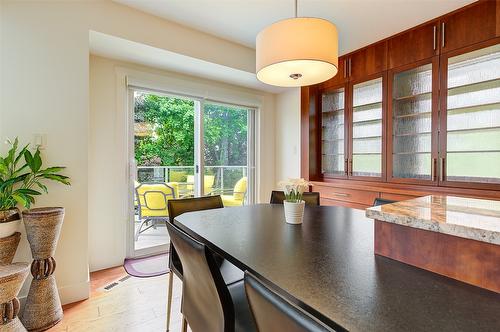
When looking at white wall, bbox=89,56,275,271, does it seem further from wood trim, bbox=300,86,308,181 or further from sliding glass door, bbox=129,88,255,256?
wood trim, bbox=300,86,308,181

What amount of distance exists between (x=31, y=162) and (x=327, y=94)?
3.28 meters

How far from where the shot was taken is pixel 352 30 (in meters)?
2.60

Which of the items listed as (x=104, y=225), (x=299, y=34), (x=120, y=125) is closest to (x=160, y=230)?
(x=104, y=225)

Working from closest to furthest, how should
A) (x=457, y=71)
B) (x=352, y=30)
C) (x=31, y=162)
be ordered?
(x=31, y=162), (x=457, y=71), (x=352, y=30)

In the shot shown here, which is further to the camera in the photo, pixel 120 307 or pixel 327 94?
pixel 327 94

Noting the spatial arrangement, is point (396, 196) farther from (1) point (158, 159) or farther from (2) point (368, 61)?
(1) point (158, 159)

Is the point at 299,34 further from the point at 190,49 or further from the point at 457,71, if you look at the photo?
the point at 457,71

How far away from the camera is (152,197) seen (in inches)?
122

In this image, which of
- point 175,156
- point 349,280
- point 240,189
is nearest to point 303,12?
point 175,156

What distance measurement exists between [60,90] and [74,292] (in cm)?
162

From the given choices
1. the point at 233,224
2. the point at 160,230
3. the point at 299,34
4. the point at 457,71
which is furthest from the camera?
the point at 160,230

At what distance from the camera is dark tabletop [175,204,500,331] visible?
57 cm

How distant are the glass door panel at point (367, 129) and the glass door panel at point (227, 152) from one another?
1.59 metres

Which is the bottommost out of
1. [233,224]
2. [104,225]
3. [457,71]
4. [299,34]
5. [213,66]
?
[104,225]
